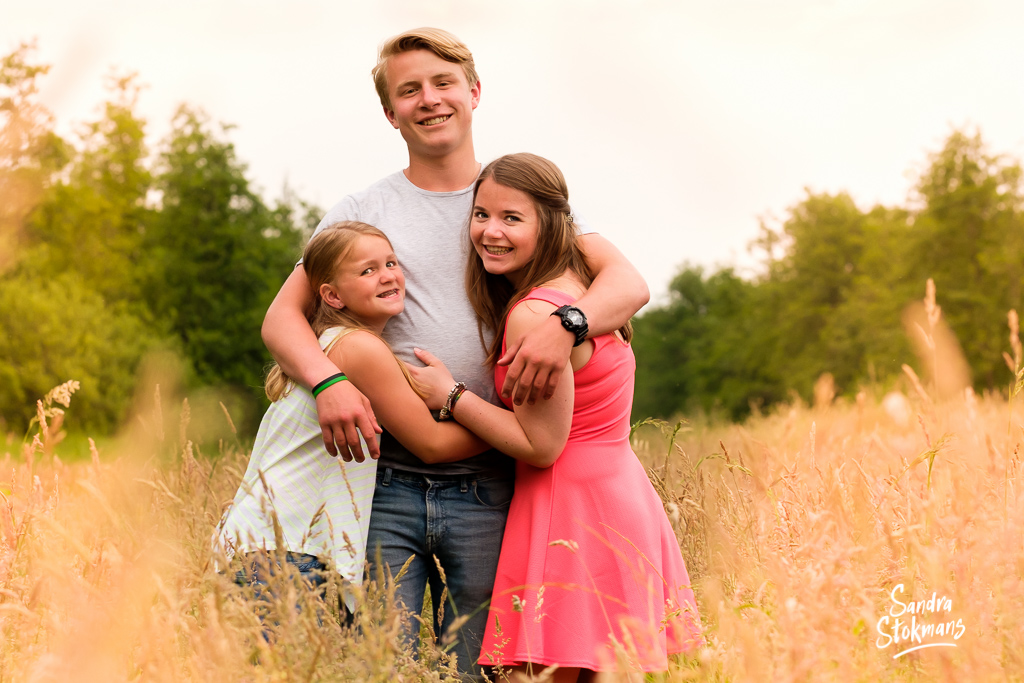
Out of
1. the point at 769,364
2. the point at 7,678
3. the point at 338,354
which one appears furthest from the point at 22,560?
the point at 769,364

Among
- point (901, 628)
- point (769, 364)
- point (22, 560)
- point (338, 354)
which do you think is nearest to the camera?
point (901, 628)

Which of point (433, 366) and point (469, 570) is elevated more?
point (433, 366)

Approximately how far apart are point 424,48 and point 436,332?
1120 mm

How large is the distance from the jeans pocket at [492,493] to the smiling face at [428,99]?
129 centimetres

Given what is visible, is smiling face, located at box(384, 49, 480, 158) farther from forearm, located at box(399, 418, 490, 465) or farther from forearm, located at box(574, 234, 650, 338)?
forearm, located at box(399, 418, 490, 465)

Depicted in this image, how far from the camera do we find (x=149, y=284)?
26.1 meters

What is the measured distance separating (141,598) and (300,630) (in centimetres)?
45

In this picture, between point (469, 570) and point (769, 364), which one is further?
point (769, 364)

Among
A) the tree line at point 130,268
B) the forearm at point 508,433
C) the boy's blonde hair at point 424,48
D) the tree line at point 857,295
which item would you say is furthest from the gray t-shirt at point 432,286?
the tree line at point 130,268

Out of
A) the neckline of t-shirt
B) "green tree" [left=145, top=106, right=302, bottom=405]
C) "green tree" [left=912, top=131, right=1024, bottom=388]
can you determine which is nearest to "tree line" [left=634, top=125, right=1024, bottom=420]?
"green tree" [left=912, top=131, right=1024, bottom=388]

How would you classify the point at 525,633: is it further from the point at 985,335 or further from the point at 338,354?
the point at 985,335

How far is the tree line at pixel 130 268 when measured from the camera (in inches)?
853

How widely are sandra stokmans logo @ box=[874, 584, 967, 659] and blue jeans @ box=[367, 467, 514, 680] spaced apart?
1290mm

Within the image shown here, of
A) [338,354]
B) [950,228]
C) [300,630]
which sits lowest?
[300,630]
